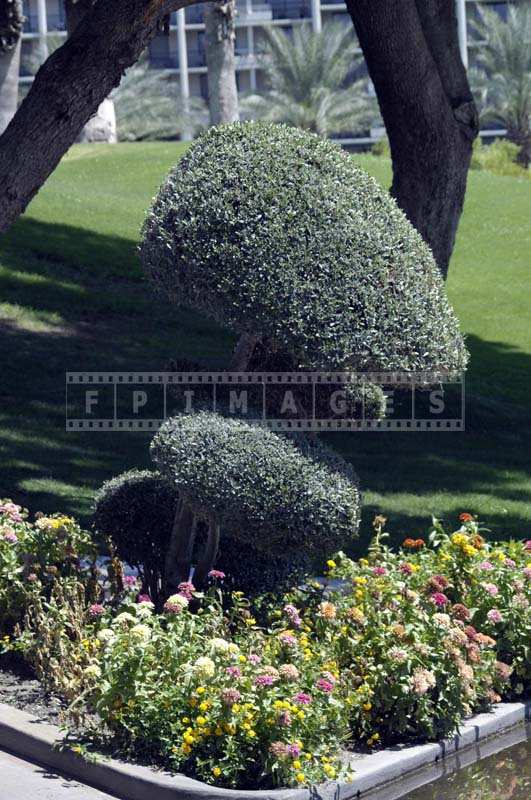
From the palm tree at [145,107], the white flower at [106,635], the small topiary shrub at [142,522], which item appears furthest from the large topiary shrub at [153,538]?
the palm tree at [145,107]

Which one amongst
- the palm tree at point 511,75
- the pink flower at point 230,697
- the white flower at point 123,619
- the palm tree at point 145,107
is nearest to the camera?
the pink flower at point 230,697

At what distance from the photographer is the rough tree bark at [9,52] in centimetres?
1719

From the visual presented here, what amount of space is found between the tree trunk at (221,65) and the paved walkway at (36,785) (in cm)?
2282

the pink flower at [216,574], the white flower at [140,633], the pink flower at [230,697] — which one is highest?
the white flower at [140,633]

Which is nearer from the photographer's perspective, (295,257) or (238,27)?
(295,257)

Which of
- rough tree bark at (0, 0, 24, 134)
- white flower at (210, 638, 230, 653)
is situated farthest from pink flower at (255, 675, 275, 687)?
rough tree bark at (0, 0, 24, 134)

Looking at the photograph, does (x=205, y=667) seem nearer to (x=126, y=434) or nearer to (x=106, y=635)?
(x=106, y=635)

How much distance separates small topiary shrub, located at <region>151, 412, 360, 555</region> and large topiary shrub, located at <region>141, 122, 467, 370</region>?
0.52 meters

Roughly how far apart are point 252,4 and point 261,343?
6239 cm

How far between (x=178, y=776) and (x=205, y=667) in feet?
1.54

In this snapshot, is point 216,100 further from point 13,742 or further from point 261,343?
point 13,742

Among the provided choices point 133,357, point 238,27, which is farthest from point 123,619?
point 238,27

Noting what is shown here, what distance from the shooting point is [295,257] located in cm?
613

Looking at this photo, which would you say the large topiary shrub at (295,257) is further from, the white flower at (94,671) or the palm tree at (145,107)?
the palm tree at (145,107)
